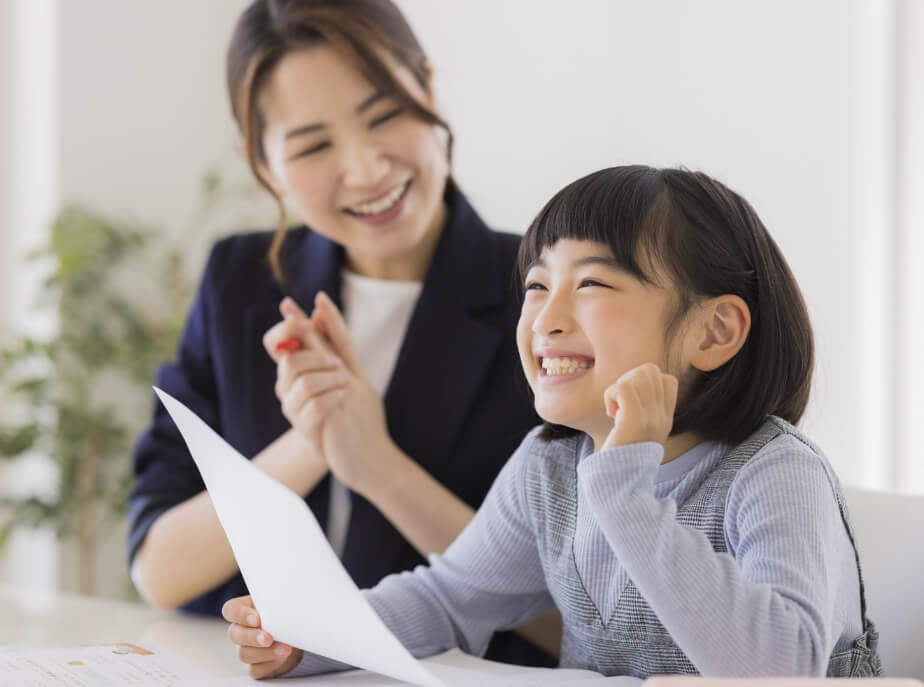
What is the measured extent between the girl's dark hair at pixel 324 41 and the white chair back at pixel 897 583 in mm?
699

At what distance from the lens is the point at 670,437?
0.90 m

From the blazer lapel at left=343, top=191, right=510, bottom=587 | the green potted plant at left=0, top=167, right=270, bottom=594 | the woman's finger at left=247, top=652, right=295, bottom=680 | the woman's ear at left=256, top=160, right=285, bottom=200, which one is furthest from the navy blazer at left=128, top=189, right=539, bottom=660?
the green potted plant at left=0, top=167, right=270, bottom=594

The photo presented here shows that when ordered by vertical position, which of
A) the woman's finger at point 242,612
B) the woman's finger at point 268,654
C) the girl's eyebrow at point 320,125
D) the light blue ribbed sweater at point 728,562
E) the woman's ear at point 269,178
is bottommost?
the woman's finger at point 268,654

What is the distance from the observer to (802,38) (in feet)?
5.11

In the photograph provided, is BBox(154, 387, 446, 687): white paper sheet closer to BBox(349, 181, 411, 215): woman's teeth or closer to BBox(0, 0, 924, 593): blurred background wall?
BBox(0, 0, 924, 593): blurred background wall

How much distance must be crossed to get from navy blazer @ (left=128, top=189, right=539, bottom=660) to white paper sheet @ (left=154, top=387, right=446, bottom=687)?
48cm

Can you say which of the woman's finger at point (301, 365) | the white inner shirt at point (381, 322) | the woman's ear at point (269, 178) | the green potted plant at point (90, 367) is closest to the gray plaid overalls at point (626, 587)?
the woman's finger at point (301, 365)

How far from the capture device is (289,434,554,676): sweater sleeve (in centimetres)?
97

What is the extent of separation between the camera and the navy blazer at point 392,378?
1.33 metres

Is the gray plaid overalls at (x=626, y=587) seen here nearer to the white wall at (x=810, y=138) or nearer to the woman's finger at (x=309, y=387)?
the woman's finger at (x=309, y=387)

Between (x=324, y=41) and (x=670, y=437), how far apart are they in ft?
2.19

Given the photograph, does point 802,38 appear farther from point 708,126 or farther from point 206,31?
point 206,31

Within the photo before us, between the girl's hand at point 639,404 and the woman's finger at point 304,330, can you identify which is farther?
the woman's finger at point 304,330

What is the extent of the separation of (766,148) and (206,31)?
208 cm
